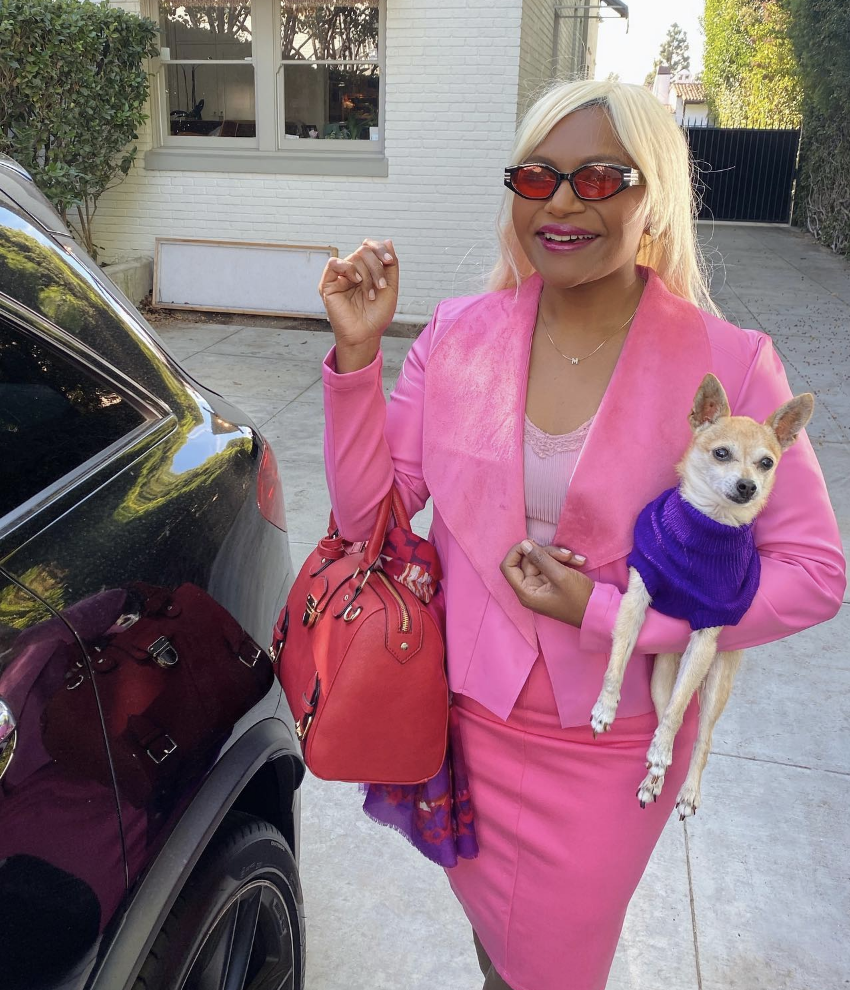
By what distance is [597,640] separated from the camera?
1474mm

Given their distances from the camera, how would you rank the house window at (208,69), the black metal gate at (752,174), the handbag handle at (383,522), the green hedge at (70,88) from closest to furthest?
the handbag handle at (383,522) → the green hedge at (70,88) → the house window at (208,69) → the black metal gate at (752,174)

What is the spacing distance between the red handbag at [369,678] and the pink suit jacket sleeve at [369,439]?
0.07 metres

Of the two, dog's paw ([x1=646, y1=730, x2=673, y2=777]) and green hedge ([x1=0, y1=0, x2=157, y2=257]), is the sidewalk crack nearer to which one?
dog's paw ([x1=646, y1=730, x2=673, y2=777])

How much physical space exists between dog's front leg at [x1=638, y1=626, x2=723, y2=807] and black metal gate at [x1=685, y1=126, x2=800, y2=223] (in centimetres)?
2147

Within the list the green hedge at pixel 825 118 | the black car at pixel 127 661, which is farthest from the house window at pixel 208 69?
the green hedge at pixel 825 118

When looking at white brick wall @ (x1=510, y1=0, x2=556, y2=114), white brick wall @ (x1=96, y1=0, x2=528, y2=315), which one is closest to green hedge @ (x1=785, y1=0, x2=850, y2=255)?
white brick wall @ (x1=510, y1=0, x2=556, y2=114)

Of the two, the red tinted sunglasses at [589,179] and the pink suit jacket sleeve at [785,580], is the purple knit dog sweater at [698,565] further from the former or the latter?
the red tinted sunglasses at [589,179]

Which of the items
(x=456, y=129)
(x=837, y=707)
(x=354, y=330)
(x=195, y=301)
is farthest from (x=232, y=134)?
(x=354, y=330)

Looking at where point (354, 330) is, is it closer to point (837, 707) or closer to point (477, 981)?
point (477, 981)

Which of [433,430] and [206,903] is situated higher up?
[433,430]

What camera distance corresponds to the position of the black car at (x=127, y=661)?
1260mm

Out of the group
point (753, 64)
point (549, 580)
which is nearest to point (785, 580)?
point (549, 580)

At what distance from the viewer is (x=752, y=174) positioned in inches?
842

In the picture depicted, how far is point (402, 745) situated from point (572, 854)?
1.19 feet
